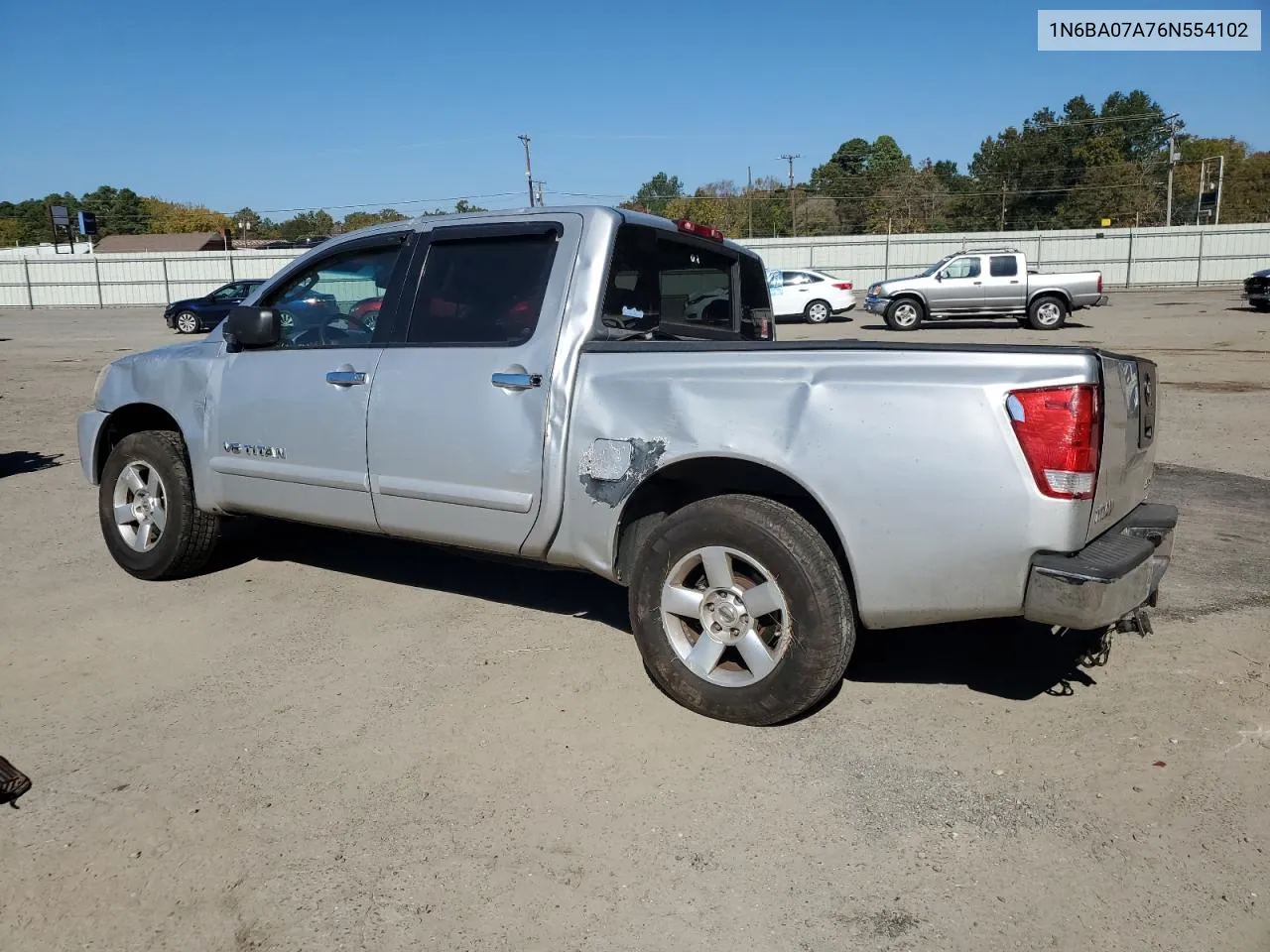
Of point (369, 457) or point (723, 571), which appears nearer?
point (723, 571)

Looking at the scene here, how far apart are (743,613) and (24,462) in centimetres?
802

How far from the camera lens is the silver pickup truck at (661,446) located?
3.15 meters

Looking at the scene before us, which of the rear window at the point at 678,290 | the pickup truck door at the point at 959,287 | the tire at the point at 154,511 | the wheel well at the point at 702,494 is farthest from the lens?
the pickup truck door at the point at 959,287

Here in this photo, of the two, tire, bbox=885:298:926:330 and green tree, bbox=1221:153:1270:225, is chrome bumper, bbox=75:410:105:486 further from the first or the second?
green tree, bbox=1221:153:1270:225

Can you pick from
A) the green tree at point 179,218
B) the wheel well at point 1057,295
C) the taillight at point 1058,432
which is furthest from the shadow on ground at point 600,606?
the green tree at point 179,218

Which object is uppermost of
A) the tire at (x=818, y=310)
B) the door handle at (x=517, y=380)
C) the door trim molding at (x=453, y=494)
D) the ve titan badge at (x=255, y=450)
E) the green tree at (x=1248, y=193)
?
the green tree at (x=1248, y=193)

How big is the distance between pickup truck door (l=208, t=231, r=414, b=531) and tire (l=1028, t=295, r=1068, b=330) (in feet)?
72.8

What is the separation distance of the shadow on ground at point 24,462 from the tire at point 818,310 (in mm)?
21306

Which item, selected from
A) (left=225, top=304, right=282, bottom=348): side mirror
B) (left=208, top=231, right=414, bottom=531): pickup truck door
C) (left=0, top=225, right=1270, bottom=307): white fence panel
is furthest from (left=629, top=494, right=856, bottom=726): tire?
(left=0, top=225, right=1270, bottom=307): white fence panel

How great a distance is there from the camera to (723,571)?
3564mm

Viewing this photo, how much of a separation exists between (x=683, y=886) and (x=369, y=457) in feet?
8.16

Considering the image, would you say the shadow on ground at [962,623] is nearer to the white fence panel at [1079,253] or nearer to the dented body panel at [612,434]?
the dented body panel at [612,434]

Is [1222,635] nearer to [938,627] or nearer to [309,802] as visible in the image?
[938,627]

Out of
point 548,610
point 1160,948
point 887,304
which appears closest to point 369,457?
point 548,610
